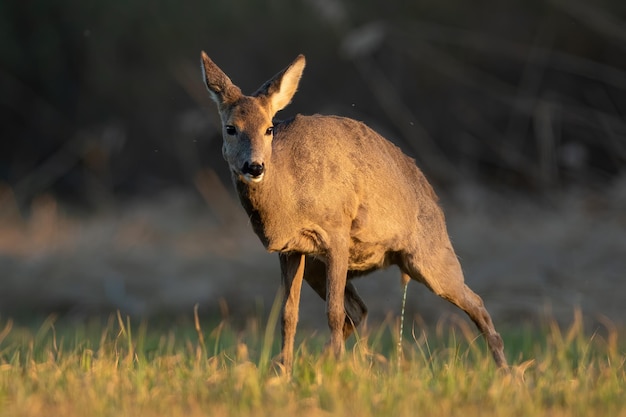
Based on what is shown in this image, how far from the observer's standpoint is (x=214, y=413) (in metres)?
5.51

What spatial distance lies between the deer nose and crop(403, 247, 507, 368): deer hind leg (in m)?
1.65

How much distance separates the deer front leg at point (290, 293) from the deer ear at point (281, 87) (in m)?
1.06

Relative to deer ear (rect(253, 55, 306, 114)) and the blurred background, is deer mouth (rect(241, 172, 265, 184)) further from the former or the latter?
the blurred background

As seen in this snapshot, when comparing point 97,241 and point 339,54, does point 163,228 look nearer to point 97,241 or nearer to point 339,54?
point 97,241

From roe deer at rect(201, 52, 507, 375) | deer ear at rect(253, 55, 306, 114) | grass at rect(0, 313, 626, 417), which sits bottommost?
grass at rect(0, 313, 626, 417)

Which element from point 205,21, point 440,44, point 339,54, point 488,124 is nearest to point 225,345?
point 488,124

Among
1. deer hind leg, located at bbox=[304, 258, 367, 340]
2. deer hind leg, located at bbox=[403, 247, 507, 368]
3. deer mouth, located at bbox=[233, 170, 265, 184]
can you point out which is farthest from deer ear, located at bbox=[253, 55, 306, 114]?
deer hind leg, located at bbox=[403, 247, 507, 368]

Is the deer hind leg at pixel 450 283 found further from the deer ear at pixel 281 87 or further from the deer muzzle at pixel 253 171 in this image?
the deer muzzle at pixel 253 171

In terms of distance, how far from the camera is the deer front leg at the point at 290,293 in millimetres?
8305

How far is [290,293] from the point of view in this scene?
8367 millimetres

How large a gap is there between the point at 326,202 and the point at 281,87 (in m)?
0.86

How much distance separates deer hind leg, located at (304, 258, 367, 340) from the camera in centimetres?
880

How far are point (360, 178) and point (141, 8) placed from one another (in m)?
18.6

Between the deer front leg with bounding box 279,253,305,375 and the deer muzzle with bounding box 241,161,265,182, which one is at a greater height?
the deer muzzle with bounding box 241,161,265,182
